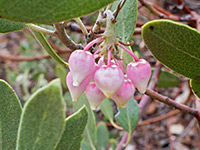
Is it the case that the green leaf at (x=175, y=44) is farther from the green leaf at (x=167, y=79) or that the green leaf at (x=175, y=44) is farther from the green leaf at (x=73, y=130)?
the green leaf at (x=167, y=79)

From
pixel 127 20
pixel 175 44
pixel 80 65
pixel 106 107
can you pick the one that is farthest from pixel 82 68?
pixel 106 107

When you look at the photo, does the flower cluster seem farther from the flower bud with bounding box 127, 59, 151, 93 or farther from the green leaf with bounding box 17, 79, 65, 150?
the green leaf with bounding box 17, 79, 65, 150

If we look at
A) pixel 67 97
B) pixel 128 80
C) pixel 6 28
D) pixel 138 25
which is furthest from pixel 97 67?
pixel 67 97

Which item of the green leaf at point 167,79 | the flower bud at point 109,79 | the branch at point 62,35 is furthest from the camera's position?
the green leaf at point 167,79

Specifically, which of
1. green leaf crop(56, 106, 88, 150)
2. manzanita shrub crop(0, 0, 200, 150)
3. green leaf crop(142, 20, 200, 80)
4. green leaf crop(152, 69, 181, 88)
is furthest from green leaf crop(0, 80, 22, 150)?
green leaf crop(152, 69, 181, 88)

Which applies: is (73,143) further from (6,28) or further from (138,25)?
(138,25)

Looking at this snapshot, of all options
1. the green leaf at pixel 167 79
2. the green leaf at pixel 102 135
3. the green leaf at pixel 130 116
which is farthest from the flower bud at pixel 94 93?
the green leaf at pixel 102 135

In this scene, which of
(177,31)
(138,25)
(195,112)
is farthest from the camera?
(138,25)
